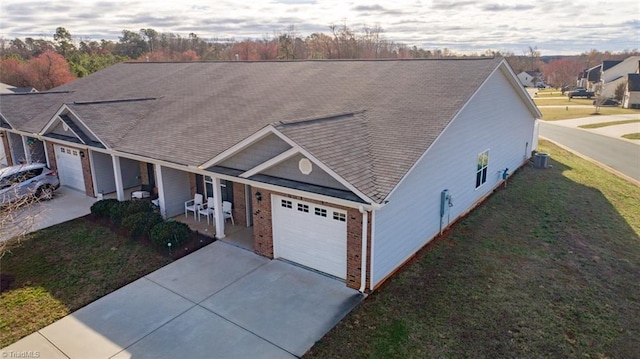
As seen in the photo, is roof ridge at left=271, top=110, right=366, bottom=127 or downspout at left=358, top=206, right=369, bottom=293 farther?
roof ridge at left=271, top=110, right=366, bottom=127

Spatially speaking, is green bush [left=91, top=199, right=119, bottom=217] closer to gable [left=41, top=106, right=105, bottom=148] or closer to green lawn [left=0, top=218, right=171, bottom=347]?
green lawn [left=0, top=218, right=171, bottom=347]

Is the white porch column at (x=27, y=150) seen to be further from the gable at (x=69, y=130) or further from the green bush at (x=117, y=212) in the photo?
the green bush at (x=117, y=212)

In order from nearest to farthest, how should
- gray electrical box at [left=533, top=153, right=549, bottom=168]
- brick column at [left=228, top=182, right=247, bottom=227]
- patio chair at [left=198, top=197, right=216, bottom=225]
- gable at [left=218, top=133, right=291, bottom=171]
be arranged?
gable at [left=218, top=133, right=291, bottom=171] < brick column at [left=228, top=182, right=247, bottom=227] < patio chair at [left=198, top=197, right=216, bottom=225] < gray electrical box at [left=533, top=153, right=549, bottom=168]

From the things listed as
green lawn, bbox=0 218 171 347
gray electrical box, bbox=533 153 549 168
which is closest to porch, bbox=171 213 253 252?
green lawn, bbox=0 218 171 347

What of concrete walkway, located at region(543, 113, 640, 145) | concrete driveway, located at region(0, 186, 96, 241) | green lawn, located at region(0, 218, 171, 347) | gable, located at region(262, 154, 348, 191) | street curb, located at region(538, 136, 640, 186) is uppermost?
gable, located at region(262, 154, 348, 191)

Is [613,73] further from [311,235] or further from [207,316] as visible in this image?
[207,316]

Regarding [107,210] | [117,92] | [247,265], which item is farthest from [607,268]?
[117,92]
